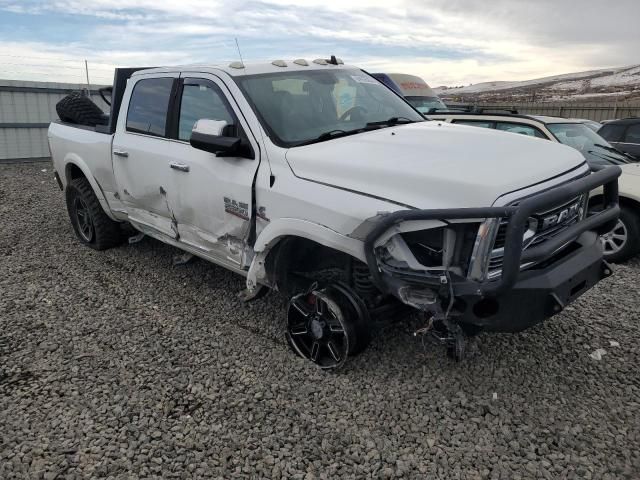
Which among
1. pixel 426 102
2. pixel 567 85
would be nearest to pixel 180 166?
pixel 426 102

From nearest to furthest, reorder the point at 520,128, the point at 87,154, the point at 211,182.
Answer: the point at 211,182
the point at 87,154
the point at 520,128

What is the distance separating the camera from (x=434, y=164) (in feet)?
9.46

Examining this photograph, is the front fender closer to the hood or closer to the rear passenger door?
the hood

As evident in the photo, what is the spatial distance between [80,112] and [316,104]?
3.56 metres

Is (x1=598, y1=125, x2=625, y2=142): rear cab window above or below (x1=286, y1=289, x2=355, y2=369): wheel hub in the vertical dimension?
above

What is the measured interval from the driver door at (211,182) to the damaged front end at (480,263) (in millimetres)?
1213

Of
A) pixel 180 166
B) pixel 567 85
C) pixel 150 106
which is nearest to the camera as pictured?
pixel 180 166

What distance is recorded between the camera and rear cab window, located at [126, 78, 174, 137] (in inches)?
174

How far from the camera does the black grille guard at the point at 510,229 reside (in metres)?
2.48

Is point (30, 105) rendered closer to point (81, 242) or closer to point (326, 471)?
point (81, 242)

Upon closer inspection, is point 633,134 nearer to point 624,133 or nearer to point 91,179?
point 624,133

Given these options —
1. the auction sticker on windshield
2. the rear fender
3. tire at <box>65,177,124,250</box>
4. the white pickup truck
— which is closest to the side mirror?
the white pickup truck

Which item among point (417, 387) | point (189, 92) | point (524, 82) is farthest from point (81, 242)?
point (524, 82)

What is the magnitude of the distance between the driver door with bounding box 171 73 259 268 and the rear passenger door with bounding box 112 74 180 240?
13 cm
